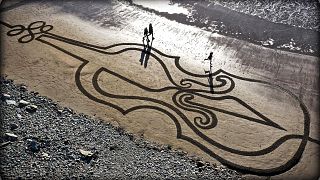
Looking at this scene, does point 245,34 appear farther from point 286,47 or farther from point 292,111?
point 292,111

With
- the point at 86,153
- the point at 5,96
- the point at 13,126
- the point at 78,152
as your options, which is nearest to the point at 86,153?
the point at 86,153

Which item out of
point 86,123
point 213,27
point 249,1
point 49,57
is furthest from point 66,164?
point 249,1

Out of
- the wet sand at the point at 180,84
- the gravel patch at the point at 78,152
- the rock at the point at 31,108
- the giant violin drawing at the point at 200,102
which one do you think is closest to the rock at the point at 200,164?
the gravel patch at the point at 78,152

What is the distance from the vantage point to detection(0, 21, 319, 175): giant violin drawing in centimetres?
1995

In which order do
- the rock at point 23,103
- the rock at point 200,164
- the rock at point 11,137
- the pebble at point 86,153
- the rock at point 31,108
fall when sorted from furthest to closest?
the rock at point 23,103
the rock at point 31,108
the rock at point 11,137
the rock at point 200,164
the pebble at point 86,153

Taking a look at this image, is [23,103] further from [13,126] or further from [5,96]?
[13,126]

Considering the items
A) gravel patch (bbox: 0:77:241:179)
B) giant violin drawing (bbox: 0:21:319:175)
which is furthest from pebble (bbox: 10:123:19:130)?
giant violin drawing (bbox: 0:21:319:175)

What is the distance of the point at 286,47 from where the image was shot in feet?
98.2

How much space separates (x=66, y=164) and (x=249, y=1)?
2557 centimetres

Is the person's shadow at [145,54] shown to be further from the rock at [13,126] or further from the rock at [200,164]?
the rock at [13,126]

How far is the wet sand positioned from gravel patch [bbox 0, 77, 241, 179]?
92cm

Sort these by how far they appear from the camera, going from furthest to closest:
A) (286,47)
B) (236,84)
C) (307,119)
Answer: (286,47), (236,84), (307,119)

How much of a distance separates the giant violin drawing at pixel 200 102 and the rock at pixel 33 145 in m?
5.02

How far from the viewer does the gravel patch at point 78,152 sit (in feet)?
58.6
